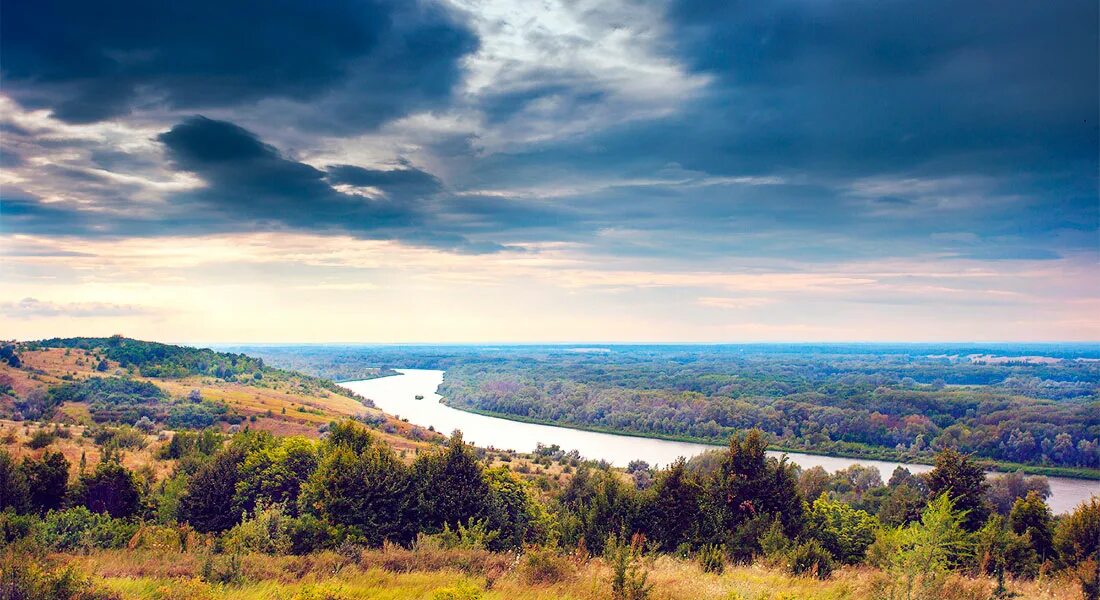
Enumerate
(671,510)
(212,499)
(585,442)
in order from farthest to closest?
(585,442), (212,499), (671,510)

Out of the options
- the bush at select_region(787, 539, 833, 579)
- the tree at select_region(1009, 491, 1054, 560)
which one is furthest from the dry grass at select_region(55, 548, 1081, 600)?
the tree at select_region(1009, 491, 1054, 560)

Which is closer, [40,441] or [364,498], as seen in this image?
→ [364,498]

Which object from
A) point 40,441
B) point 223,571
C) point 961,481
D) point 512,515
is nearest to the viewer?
point 223,571

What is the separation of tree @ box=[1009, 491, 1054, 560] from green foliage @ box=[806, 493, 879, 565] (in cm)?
537

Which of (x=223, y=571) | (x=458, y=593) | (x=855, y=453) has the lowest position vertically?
(x=855, y=453)

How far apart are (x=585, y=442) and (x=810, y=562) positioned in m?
81.6

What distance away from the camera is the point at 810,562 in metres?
16.4

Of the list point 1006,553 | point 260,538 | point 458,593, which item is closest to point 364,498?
point 260,538

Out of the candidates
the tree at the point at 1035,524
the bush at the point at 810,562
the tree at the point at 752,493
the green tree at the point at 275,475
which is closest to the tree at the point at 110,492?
the green tree at the point at 275,475

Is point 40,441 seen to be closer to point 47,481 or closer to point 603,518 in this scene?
point 47,481

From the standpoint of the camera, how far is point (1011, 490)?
54.9 meters

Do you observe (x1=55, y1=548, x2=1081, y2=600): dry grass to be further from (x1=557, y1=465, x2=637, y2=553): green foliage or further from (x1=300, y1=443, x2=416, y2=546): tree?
(x1=557, y1=465, x2=637, y2=553): green foliage

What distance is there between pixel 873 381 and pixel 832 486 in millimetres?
100204

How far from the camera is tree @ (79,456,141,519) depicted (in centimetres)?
2225
